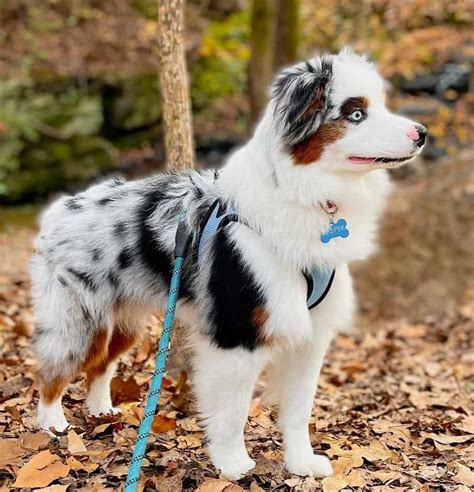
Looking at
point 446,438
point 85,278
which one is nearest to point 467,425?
point 446,438

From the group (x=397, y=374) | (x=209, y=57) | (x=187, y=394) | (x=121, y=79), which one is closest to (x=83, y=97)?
(x=121, y=79)

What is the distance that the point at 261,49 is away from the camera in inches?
439

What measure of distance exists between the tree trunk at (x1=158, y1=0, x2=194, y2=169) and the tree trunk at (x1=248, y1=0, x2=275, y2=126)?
6.71m

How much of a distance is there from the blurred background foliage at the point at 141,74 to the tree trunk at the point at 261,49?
0.38ft

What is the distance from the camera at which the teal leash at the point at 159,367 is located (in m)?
2.96

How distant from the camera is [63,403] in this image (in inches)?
170

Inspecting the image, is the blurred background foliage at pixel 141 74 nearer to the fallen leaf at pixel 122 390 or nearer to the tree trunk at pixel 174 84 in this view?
the tree trunk at pixel 174 84

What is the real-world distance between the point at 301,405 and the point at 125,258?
1112 mm

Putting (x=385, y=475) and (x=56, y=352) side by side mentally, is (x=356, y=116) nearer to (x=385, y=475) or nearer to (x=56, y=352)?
(x=385, y=475)

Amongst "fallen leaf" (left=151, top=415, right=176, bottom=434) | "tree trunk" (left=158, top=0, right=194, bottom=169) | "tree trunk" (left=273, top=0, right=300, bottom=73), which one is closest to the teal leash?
"fallen leaf" (left=151, top=415, right=176, bottom=434)

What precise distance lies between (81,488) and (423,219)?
6465mm

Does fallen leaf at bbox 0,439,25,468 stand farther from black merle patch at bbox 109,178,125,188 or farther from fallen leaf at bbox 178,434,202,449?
black merle patch at bbox 109,178,125,188

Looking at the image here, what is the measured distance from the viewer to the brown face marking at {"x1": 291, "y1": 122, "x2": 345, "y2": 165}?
3.05 meters

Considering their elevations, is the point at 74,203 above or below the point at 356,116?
below
